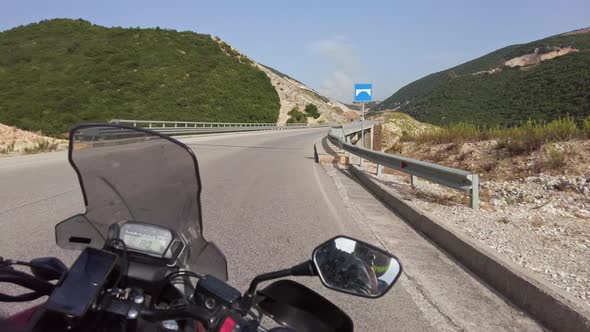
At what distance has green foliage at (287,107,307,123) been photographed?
7822 cm

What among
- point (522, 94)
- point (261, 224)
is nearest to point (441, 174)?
point (261, 224)

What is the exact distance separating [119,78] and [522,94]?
151 feet

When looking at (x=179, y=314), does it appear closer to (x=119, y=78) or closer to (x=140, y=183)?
(x=140, y=183)

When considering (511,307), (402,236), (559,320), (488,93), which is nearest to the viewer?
(559,320)

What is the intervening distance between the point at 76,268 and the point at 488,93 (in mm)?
59688

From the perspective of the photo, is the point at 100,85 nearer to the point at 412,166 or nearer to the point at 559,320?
the point at 412,166

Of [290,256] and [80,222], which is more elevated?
[80,222]

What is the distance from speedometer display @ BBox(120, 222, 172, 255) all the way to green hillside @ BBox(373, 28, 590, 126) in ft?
81.4

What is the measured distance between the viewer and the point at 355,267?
184cm

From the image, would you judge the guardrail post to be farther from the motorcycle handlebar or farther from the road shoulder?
the motorcycle handlebar

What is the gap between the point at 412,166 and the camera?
9852 mm

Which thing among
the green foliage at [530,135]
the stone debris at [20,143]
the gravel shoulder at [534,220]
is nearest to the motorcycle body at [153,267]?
the gravel shoulder at [534,220]

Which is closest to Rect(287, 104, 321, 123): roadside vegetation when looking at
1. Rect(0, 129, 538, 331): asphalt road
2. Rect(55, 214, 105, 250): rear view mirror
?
Rect(0, 129, 538, 331): asphalt road

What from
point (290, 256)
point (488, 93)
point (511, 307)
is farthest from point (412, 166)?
point (488, 93)
